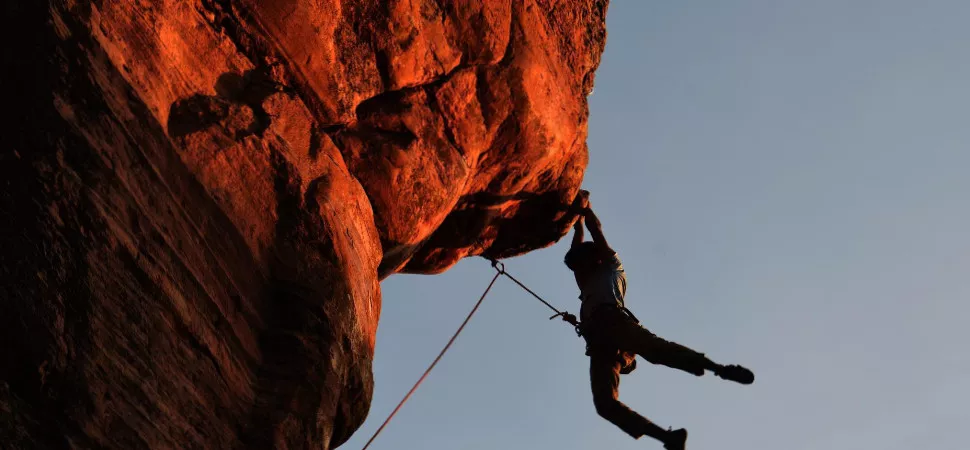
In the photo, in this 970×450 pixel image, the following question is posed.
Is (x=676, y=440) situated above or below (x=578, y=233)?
below

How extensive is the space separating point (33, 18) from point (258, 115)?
176 cm

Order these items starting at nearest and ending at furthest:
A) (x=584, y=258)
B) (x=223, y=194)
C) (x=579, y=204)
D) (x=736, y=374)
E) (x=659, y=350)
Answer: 1. (x=223, y=194)
2. (x=736, y=374)
3. (x=659, y=350)
4. (x=584, y=258)
5. (x=579, y=204)

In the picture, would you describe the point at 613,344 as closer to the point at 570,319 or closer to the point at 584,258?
the point at 570,319

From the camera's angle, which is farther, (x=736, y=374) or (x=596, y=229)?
(x=596, y=229)

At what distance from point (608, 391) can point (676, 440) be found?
1043 mm

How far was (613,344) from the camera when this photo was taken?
1023cm

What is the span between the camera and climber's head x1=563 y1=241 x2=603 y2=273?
11.3 meters

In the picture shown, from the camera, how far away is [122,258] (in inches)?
226

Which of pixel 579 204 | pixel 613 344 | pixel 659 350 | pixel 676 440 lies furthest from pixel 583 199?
pixel 676 440

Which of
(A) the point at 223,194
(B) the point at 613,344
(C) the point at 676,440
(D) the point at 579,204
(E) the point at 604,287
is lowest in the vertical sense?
(A) the point at 223,194

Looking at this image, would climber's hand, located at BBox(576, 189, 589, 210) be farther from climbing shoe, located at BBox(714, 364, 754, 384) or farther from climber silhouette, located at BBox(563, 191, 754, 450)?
climbing shoe, located at BBox(714, 364, 754, 384)

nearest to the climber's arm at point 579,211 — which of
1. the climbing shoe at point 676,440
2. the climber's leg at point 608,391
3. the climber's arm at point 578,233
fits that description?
the climber's arm at point 578,233

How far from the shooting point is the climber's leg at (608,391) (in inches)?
393

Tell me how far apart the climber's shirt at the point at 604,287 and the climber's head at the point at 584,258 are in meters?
0.16
